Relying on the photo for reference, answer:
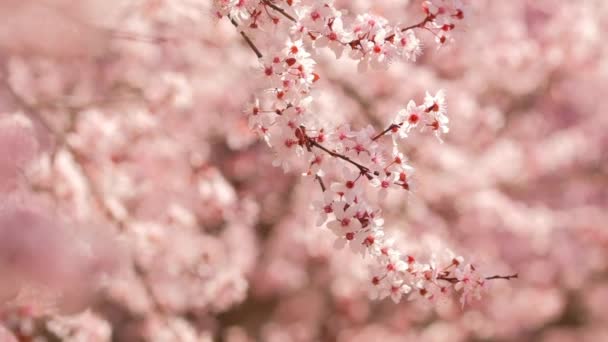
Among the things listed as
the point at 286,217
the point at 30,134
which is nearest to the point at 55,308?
the point at 30,134

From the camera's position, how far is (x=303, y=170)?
17.0 feet

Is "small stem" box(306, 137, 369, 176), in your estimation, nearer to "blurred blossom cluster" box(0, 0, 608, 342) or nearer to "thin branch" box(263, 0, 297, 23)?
A: "blurred blossom cluster" box(0, 0, 608, 342)

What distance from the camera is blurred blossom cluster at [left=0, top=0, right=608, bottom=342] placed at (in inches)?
89.6

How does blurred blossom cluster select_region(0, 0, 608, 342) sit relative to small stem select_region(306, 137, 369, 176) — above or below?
above

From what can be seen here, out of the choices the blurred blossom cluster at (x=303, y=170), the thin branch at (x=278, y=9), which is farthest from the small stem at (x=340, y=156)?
the thin branch at (x=278, y=9)

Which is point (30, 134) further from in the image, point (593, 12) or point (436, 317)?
point (593, 12)

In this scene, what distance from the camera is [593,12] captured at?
7031 millimetres

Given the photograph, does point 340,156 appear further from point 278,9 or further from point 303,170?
point 303,170

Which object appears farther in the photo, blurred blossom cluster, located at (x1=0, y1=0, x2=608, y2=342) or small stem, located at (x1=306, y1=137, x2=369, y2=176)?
blurred blossom cluster, located at (x1=0, y1=0, x2=608, y2=342)

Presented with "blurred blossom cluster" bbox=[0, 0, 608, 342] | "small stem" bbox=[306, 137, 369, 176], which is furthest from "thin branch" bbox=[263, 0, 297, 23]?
"small stem" bbox=[306, 137, 369, 176]

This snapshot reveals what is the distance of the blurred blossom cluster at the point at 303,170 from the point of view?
2.28m

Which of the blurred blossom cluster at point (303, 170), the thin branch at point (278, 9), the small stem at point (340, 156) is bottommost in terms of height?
the small stem at point (340, 156)

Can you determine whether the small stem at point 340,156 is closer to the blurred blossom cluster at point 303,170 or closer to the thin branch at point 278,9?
the blurred blossom cluster at point 303,170

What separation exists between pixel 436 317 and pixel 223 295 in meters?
3.15
